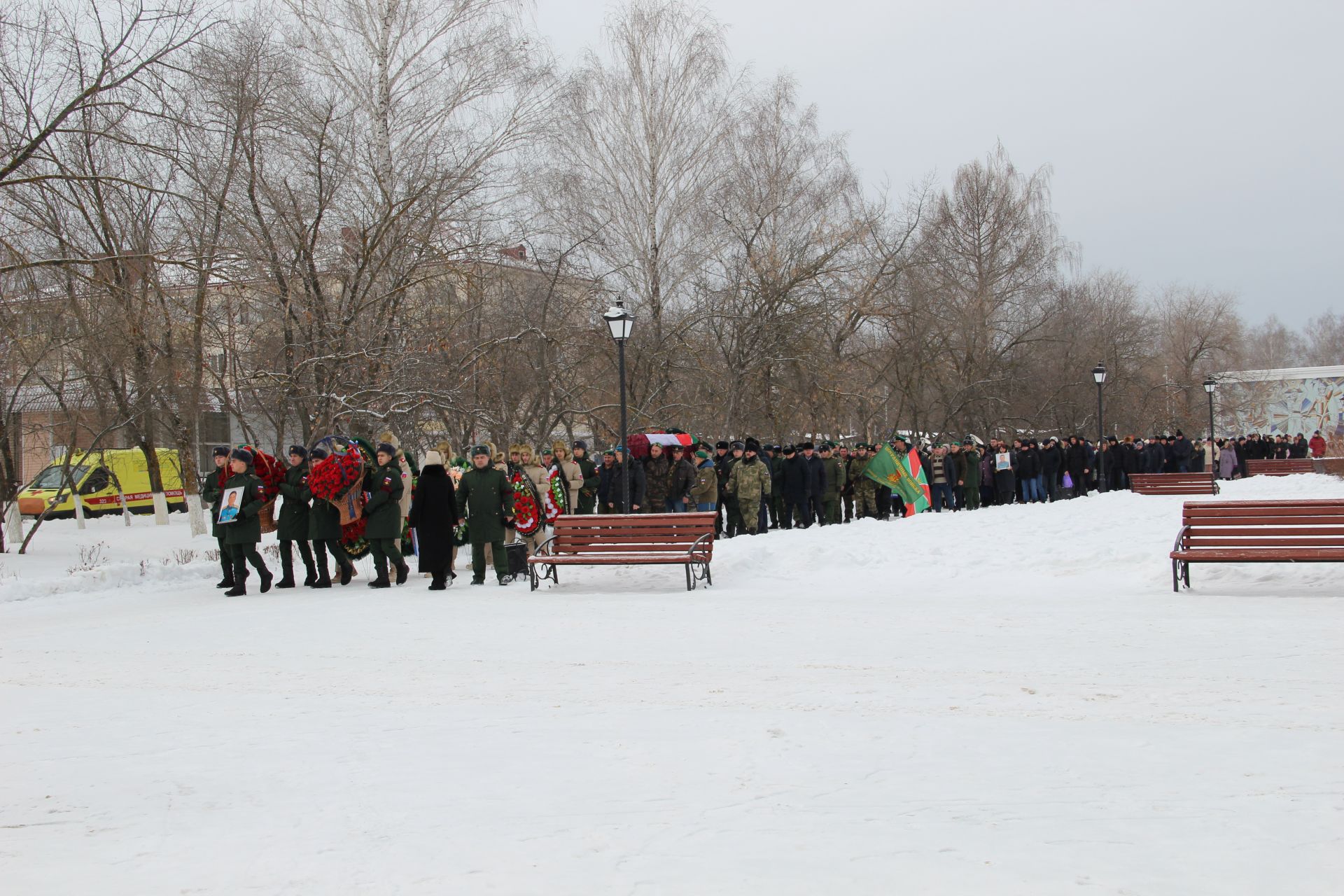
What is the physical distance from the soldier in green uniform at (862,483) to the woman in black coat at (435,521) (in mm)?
12369

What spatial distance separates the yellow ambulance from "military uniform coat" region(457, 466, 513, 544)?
1714 cm

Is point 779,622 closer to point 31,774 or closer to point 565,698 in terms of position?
point 565,698

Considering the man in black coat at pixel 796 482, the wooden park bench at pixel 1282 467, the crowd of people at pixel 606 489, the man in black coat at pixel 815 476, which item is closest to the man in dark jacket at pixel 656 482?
the crowd of people at pixel 606 489

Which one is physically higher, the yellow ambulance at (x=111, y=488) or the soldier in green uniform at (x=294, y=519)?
the yellow ambulance at (x=111, y=488)

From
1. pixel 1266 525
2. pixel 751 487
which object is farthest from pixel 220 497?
pixel 1266 525

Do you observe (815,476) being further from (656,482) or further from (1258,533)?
(1258,533)

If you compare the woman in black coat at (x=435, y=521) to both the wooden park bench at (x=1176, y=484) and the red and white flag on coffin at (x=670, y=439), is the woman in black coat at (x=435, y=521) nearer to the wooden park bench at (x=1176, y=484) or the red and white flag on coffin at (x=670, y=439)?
the red and white flag on coffin at (x=670, y=439)

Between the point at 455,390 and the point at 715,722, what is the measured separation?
13.4m

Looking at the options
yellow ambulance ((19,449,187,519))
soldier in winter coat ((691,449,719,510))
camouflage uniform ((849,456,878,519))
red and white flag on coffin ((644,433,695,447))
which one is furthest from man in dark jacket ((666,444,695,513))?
yellow ambulance ((19,449,187,519))

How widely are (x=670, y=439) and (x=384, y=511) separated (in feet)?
31.1

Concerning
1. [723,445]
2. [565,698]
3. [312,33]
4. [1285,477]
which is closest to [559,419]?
[723,445]

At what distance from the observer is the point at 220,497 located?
1293 centimetres

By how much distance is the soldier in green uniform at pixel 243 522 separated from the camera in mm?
12742

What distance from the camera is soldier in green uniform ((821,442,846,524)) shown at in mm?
21938
